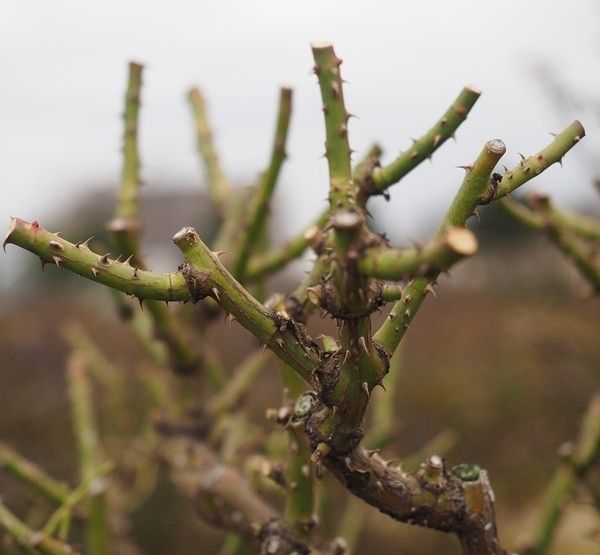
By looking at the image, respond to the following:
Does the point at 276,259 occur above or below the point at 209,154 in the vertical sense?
below

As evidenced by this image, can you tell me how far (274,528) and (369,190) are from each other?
1.74 feet

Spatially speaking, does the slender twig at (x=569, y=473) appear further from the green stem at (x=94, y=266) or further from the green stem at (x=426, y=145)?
the green stem at (x=94, y=266)

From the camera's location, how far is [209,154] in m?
2.17

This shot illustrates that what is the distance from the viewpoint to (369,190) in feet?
3.69

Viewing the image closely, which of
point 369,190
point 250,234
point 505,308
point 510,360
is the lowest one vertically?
point 369,190

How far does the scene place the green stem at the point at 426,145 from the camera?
0.93m

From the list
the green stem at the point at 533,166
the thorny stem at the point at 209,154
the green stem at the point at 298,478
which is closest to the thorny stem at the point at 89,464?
the green stem at the point at 298,478

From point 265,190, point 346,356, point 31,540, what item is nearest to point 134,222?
point 265,190

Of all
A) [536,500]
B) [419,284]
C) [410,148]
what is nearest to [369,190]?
[410,148]

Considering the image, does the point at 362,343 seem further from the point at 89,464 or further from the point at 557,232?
the point at 89,464

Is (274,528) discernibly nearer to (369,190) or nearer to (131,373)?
(369,190)

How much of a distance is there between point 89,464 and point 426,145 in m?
1.25

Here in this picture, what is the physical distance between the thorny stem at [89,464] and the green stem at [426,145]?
2.58 feet

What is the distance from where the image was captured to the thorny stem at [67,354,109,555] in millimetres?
1554
